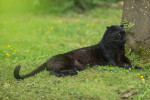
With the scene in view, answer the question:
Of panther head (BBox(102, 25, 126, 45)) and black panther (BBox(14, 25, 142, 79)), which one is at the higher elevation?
panther head (BBox(102, 25, 126, 45))

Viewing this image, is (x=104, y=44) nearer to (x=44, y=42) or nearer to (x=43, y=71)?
(x=43, y=71)

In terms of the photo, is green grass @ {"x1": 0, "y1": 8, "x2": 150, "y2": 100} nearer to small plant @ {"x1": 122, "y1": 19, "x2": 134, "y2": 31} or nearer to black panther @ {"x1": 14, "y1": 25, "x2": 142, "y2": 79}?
black panther @ {"x1": 14, "y1": 25, "x2": 142, "y2": 79}

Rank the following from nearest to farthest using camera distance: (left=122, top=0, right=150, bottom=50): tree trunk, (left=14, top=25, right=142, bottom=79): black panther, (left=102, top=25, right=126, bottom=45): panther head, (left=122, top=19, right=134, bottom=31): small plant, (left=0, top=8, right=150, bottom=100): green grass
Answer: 1. (left=0, top=8, right=150, bottom=100): green grass
2. (left=14, top=25, right=142, bottom=79): black panther
3. (left=102, top=25, right=126, bottom=45): panther head
4. (left=122, top=0, right=150, bottom=50): tree trunk
5. (left=122, top=19, right=134, bottom=31): small plant

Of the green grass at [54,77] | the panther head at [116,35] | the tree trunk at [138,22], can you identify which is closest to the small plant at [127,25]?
the tree trunk at [138,22]

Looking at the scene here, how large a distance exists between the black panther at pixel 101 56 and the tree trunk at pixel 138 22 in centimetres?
85

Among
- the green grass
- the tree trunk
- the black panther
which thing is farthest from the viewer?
the tree trunk

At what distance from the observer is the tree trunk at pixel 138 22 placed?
7.24 metres

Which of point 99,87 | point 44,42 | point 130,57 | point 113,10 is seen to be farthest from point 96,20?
point 99,87

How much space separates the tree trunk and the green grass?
443 mm

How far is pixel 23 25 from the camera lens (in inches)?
513

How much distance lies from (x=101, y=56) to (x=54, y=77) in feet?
5.35

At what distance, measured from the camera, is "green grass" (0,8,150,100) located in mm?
4656

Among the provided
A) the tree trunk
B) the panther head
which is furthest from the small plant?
the panther head

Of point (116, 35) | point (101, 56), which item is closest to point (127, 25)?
point (116, 35)
